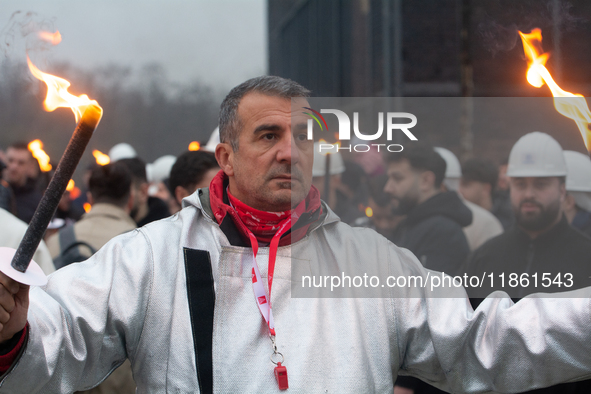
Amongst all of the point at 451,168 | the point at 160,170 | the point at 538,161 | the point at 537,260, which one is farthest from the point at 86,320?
the point at 160,170

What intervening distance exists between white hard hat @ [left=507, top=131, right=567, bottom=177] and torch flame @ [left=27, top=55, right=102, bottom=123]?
2.13m

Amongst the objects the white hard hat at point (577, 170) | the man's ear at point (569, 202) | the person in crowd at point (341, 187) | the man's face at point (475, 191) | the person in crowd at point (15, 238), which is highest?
the person in crowd at point (341, 187)

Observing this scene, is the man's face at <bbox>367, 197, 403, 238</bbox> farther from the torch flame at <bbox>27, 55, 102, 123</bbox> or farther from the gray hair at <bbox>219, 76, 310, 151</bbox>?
the torch flame at <bbox>27, 55, 102, 123</bbox>

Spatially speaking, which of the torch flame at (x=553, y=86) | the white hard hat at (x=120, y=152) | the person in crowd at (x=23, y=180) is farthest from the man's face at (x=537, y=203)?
the white hard hat at (x=120, y=152)

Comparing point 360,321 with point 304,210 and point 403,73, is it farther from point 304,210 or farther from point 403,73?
point 403,73

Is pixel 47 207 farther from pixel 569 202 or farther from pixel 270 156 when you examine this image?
pixel 569 202

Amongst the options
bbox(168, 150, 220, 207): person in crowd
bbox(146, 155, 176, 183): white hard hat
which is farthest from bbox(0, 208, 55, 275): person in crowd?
bbox(146, 155, 176, 183): white hard hat

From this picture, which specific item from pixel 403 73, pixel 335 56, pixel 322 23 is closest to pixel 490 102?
pixel 403 73

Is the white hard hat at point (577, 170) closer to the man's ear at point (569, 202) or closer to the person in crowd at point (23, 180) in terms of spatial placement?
the man's ear at point (569, 202)

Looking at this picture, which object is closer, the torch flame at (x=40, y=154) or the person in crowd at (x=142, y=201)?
the person in crowd at (x=142, y=201)

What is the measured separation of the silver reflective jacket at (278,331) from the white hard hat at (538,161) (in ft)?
3.98

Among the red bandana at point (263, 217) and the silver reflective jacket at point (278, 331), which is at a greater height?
the red bandana at point (263, 217)

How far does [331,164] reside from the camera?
497cm

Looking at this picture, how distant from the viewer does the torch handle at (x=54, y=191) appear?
4.14 ft
